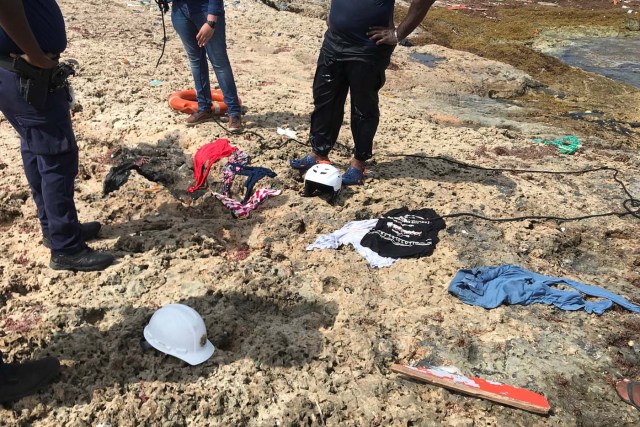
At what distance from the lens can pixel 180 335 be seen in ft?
7.93

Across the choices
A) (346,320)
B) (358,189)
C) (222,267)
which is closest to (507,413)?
(346,320)

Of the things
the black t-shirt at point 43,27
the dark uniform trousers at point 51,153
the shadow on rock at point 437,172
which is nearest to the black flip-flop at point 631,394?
the shadow on rock at point 437,172

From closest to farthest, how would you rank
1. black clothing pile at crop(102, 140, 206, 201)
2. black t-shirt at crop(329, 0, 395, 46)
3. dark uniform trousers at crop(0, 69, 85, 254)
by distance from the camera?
dark uniform trousers at crop(0, 69, 85, 254) < black t-shirt at crop(329, 0, 395, 46) < black clothing pile at crop(102, 140, 206, 201)

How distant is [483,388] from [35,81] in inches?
114

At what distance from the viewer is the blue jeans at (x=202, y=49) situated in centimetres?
448

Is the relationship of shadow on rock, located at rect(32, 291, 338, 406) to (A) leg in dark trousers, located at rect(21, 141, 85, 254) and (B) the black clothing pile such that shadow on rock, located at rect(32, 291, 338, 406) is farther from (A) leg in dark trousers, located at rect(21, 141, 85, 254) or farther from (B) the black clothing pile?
(B) the black clothing pile

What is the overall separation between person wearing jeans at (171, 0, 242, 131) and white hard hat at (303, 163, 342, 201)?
151 centimetres

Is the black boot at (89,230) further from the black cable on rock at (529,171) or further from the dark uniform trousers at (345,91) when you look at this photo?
the dark uniform trousers at (345,91)

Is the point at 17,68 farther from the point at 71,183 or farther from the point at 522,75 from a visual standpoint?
the point at 522,75

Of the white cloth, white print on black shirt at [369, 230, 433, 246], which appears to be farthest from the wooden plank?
white print on black shirt at [369, 230, 433, 246]

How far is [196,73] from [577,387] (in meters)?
4.40

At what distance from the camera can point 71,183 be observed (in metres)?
2.91

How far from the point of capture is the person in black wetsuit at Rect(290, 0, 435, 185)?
364 cm

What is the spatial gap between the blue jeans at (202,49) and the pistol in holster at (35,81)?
215 cm
